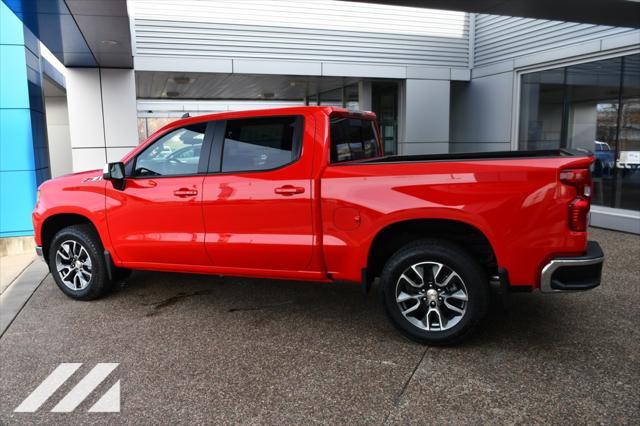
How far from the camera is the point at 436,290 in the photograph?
4.11m

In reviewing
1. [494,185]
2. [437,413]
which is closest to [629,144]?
[494,185]

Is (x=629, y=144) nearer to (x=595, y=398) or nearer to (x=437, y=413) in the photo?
(x=595, y=398)

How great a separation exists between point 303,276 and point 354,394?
1.30 meters

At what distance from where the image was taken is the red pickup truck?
3766mm

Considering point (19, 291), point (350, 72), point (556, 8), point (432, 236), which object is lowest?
point (19, 291)

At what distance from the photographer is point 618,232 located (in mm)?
9062

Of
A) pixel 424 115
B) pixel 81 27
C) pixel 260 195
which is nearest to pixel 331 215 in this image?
pixel 260 195

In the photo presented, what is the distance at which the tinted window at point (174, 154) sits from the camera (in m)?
4.95

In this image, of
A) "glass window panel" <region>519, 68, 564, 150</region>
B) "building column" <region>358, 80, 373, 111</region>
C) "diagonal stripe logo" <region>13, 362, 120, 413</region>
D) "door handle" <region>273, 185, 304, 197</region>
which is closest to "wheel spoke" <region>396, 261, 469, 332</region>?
"door handle" <region>273, 185, 304, 197</region>

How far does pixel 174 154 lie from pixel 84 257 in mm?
1536

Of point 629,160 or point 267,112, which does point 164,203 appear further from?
point 629,160

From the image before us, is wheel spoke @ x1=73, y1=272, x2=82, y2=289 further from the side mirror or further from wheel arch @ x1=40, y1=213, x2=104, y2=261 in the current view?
the side mirror

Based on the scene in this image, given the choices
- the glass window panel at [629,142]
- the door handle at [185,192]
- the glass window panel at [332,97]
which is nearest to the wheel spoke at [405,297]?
the door handle at [185,192]

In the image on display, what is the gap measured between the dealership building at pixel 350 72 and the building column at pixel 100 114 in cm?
2
